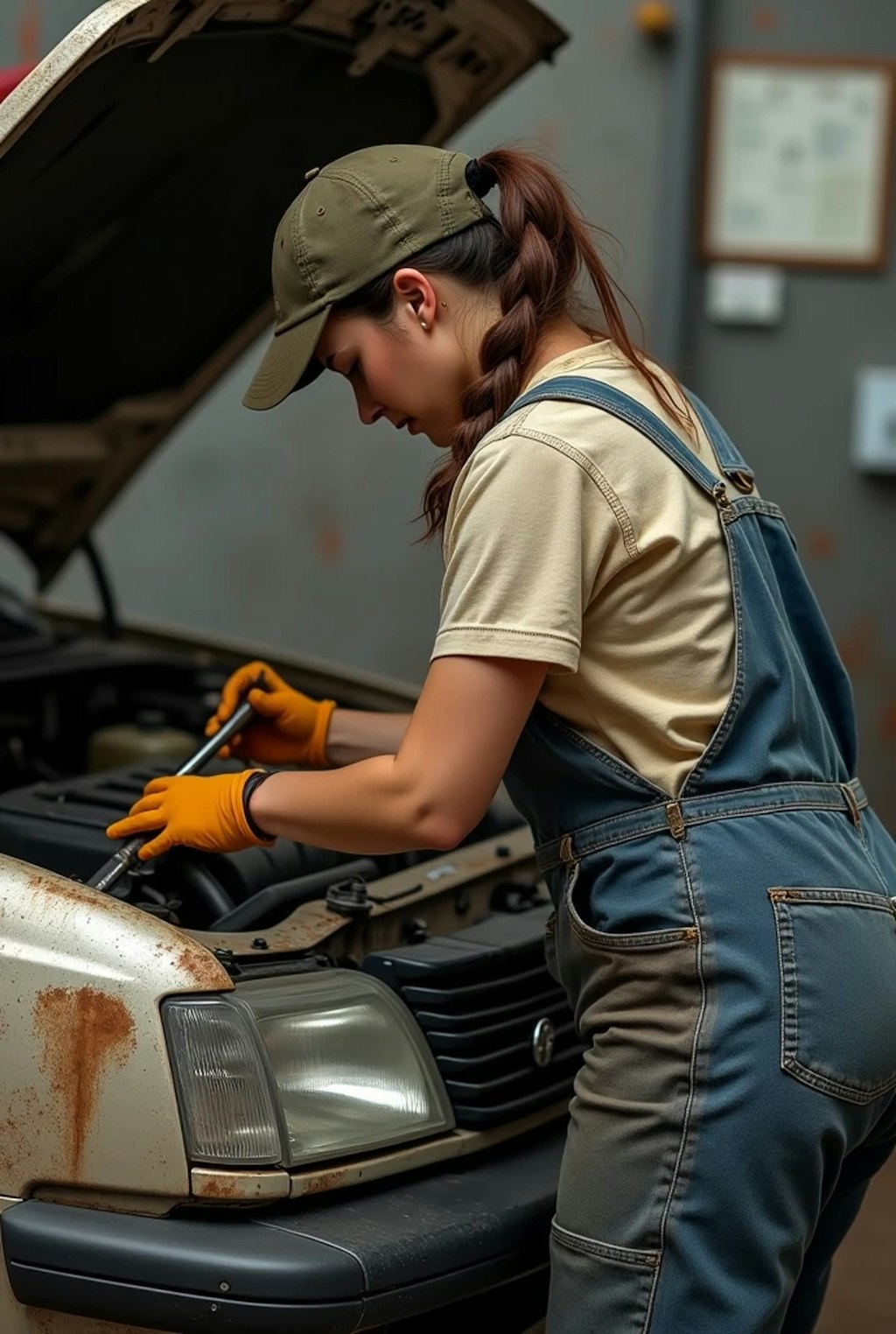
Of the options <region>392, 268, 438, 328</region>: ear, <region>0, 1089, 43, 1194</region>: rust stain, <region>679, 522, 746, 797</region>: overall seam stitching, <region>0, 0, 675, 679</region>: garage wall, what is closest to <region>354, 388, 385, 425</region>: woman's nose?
<region>392, 268, 438, 328</region>: ear

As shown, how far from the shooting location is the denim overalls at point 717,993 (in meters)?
1.81

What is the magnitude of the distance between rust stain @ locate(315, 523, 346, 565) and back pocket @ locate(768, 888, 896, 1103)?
359cm

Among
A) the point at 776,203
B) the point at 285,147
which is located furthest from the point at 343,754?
the point at 776,203

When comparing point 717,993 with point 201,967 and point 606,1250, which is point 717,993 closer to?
point 606,1250

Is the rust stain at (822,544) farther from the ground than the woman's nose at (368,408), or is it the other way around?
the woman's nose at (368,408)

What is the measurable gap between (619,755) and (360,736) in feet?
2.40

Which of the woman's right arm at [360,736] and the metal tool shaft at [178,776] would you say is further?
the woman's right arm at [360,736]

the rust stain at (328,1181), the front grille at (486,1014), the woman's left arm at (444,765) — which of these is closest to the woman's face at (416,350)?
the woman's left arm at (444,765)

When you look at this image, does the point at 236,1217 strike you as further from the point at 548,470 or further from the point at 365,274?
the point at 365,274

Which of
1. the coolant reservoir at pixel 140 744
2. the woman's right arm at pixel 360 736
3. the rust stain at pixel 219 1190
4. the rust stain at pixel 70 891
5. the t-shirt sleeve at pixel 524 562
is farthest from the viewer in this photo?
the coolant reservoir at pixel 140 744

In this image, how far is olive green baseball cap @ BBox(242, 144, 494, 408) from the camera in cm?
193

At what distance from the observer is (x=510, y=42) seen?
9.59ft

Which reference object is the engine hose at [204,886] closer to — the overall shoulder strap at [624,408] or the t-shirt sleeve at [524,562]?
the t-shirt sleeve at [524,562]

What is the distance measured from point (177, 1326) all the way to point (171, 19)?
5.29 ft
